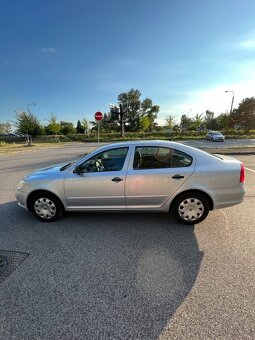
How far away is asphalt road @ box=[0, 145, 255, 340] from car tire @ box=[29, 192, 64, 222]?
17cm

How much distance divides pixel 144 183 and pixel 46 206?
1.94m

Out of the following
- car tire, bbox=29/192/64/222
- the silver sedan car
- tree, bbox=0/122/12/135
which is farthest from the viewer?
tree, bbox=0/122/12/135

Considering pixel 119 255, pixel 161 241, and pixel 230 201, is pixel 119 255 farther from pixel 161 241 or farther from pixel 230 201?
pixel 230 201

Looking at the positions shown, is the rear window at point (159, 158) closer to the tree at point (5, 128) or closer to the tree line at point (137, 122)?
the tree line at point (137, 122)

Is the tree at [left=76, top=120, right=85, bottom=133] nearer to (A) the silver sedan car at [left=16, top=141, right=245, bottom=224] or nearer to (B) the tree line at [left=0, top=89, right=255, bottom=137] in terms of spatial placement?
(B) the tree line at [left=0, top=89, right=255, bottom=137]

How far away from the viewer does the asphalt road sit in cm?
206

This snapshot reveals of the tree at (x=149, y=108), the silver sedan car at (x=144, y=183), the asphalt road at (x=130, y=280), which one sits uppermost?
the tree at (x=149, y=108)

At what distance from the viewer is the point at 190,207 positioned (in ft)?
13.1

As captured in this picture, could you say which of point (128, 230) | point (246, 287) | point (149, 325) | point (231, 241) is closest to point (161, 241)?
point (128, 230)

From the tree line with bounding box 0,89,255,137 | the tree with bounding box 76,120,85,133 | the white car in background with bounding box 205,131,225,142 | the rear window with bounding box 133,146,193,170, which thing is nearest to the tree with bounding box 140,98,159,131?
the tree line with bounding box 0,89,255,137

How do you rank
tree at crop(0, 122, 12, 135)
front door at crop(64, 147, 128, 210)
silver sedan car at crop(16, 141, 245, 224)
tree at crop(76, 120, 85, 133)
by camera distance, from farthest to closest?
tree at crop(0, 122, 12, 135) → tree at crop(76, 120, 85, 133) → front door at crop(64, 147, 128, 210) → silver sedan car at crop(16, 141, 245, 224)

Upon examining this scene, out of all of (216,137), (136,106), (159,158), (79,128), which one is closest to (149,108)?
(136,106)

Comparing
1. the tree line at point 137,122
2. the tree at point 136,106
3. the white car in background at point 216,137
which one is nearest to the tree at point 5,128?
the tree line at point 137,122

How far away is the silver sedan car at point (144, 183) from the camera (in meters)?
3.89
